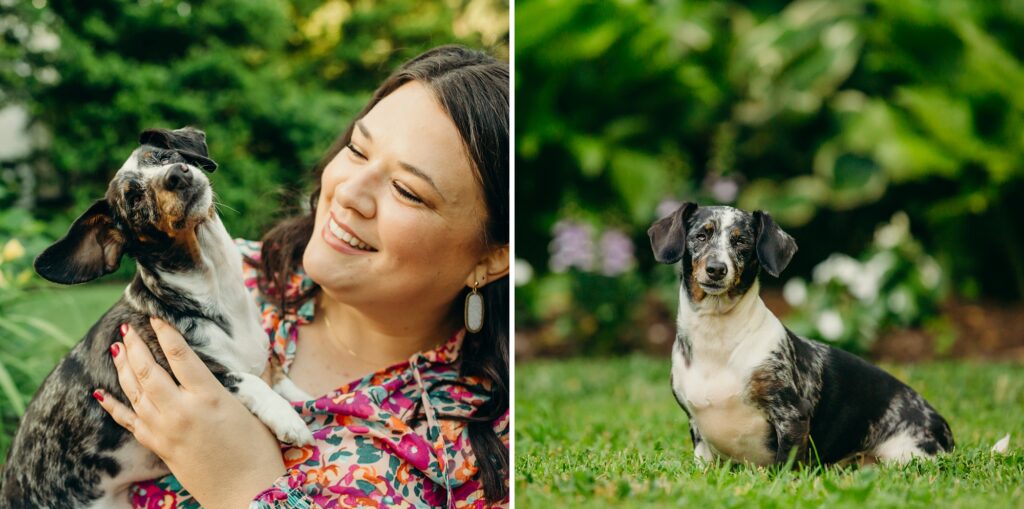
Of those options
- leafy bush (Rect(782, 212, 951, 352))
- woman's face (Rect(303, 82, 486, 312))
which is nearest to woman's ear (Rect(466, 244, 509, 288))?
woman's face (Rect(303, 82, 486, 312))

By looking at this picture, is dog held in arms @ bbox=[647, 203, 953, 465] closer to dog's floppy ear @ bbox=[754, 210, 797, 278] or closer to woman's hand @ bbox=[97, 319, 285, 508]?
dog's floppy ear @ bbox=[754, 210, 797, 278]

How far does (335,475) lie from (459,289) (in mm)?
767

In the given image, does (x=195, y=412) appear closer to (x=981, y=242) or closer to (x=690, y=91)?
(x=690, y=91)

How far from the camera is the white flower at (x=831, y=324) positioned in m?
5.92

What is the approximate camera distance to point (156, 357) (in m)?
2.65

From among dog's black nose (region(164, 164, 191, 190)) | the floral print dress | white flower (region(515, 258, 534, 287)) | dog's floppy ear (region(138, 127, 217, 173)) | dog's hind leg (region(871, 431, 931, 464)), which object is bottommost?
white flower (region(515, 258, 534, 287))

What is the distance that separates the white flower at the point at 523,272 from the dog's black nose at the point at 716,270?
19.3ft

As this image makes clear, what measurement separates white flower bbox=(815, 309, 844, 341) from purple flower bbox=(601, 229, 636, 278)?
1704 mm

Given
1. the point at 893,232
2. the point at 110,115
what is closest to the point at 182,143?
the point at 110,115

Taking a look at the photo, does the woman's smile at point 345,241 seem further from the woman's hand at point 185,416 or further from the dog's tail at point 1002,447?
the dog's tail at point 1002,447

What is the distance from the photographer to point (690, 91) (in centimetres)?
805

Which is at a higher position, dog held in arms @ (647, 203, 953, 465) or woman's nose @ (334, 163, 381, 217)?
woman's nose @ (334, 163, 381, 217)

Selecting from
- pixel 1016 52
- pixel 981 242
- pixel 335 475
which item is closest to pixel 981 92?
pixel 1016 52

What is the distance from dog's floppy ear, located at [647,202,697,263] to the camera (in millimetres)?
2174
